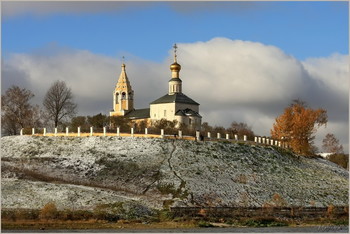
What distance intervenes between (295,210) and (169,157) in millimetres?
15710

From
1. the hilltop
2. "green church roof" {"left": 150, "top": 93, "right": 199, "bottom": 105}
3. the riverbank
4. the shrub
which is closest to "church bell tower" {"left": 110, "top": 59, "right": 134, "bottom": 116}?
"green church roof" {"left": 150, "top": 93, "right": 199, "bottom": 105}

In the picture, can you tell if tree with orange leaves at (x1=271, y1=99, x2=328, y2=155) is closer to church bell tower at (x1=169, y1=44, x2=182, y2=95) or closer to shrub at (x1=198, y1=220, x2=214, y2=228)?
church bell tower at (x1=169, y1=44, x2=182, y2=95)

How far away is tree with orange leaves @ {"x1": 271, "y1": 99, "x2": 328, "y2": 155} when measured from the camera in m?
88.2

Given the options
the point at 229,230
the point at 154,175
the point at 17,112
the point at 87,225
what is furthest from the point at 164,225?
the point at 17,112

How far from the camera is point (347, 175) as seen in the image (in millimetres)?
80500

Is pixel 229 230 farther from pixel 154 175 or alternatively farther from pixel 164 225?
pixel 154 175

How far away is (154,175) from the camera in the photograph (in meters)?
63.5

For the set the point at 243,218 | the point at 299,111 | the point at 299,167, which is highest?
the point at 299,111


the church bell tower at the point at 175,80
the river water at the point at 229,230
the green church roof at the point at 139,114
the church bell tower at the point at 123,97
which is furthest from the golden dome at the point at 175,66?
the river water at the point at 229,230

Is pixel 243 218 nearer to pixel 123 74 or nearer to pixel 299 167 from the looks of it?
pixel 299 167

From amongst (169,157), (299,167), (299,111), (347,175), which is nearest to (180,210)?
(169,157)

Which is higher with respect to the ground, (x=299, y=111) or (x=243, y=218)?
(x=299, y=111)

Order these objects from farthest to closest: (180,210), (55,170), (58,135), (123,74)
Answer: (123,74) < (58,135) < (55,170) < (180,210)

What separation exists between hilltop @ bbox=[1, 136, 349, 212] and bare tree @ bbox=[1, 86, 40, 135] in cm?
1090
